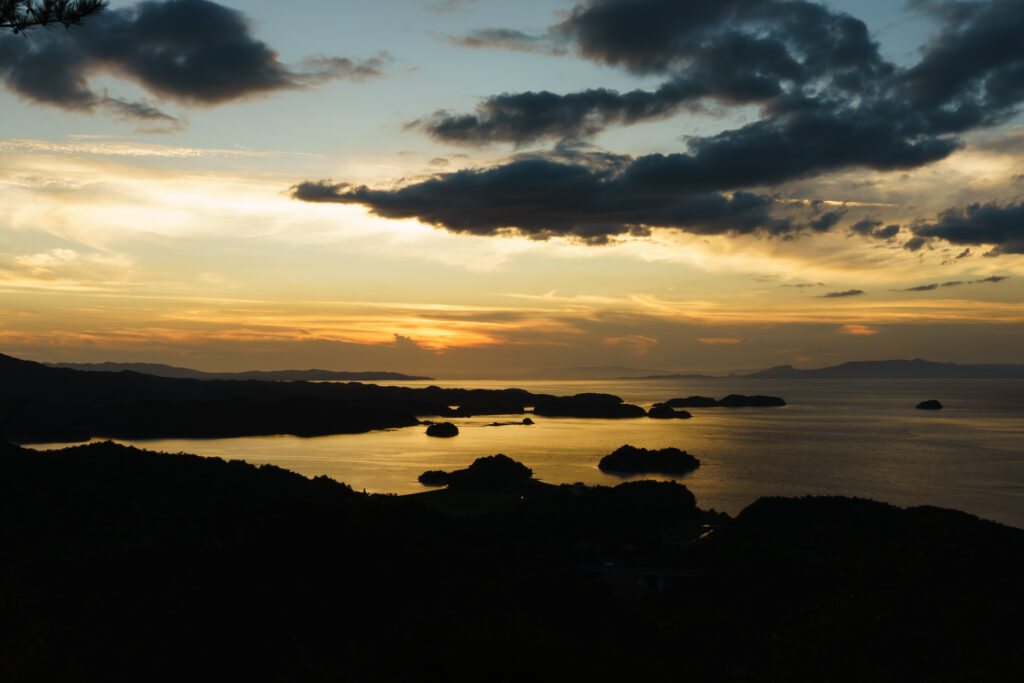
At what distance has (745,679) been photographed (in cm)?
2433

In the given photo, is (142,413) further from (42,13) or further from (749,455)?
(42,13)

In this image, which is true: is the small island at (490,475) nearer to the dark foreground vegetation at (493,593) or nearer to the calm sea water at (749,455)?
the calm sea water at (749,455)

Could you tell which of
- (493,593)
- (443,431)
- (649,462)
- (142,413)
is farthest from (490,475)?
(142,413)

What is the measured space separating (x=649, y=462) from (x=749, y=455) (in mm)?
26790

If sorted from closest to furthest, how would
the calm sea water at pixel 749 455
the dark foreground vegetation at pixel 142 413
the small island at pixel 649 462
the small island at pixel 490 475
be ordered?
the small island at pixel 490 475
the calm sea water at pixel 749 455
the small island at pixel 649 462
the dark foreground vegetation at pixel 142 413

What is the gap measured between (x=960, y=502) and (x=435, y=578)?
7520cm

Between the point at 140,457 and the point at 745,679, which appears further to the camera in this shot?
the point at 140,457

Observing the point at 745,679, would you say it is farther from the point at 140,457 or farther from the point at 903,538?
the point at 140,457

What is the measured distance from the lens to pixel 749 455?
127 metres

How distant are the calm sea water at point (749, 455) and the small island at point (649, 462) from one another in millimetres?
2717

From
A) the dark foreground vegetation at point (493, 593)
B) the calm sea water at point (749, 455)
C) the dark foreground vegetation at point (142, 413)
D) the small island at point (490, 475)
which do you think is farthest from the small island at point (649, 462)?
the dark foreground vegetation at point (142, 413)

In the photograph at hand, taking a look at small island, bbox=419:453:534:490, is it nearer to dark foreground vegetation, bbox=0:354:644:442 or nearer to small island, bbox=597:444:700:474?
small island, bbox=597:444:700:474

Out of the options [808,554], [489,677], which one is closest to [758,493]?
[808,554]

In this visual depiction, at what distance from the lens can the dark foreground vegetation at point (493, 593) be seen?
76.9 feet
